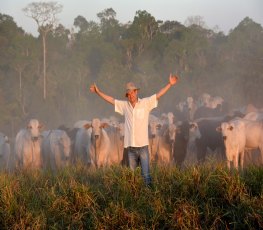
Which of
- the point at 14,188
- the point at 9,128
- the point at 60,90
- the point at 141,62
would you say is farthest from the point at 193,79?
the point at 14,188

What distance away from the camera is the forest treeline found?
36750mm

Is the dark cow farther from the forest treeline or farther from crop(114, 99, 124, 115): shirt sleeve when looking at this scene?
the forest treeline

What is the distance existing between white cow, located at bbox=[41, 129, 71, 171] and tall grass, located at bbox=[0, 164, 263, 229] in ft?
24.9

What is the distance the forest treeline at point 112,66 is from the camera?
3675 cm

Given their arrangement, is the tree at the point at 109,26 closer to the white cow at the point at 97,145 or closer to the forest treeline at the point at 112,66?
the forest treeline at the point at 112,66

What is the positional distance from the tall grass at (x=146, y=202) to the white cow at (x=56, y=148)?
757 centimetres

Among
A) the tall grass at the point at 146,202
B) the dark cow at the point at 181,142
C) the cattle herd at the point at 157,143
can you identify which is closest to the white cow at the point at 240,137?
the cattle herd at the point at 157,143

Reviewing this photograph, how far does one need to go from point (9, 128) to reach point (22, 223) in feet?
88.9

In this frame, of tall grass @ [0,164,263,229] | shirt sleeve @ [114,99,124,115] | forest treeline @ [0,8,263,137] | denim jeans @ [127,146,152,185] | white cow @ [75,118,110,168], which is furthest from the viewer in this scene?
forest treeline @ [0,8,263,137]

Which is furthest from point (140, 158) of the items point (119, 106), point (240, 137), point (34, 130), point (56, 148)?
point (56, 148)

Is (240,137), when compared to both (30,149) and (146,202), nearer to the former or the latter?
(30,149)

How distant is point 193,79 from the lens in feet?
143

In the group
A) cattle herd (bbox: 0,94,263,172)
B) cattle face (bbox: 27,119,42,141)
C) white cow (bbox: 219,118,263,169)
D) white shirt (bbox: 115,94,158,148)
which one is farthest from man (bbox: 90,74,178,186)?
cattle face (bbox: 27,119,42,141)

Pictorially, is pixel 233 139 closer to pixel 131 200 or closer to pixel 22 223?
pixel 131 200
